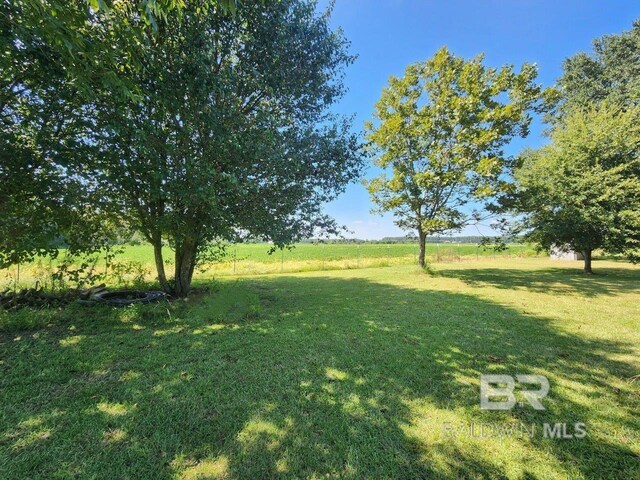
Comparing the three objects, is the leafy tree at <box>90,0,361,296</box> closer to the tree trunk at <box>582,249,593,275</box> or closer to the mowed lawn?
the mowed lawn

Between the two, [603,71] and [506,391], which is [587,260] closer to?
[506,391]

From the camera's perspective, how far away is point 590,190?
34.9 feet

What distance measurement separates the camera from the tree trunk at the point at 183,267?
6.76 metres

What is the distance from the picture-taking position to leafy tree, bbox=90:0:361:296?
4520mm

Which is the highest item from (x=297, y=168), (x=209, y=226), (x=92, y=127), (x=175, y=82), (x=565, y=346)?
(x=175, y=82)

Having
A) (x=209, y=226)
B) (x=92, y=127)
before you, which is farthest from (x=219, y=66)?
(x=209, y=226)

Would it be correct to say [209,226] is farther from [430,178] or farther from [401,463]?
[430,178]

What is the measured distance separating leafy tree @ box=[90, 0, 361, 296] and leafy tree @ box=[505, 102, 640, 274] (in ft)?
31.3

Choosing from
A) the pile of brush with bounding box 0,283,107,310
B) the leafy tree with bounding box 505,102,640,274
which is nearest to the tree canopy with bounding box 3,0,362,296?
the pile of brush with bounding box 0,283,107,310

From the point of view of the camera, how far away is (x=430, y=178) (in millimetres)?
10758

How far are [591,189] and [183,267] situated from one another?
15499 millimetres

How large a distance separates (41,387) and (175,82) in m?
4.74

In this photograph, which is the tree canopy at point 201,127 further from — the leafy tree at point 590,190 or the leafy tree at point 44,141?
the leafy tree at point 590,190

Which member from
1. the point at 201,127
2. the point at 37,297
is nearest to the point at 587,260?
the point at 201,127
